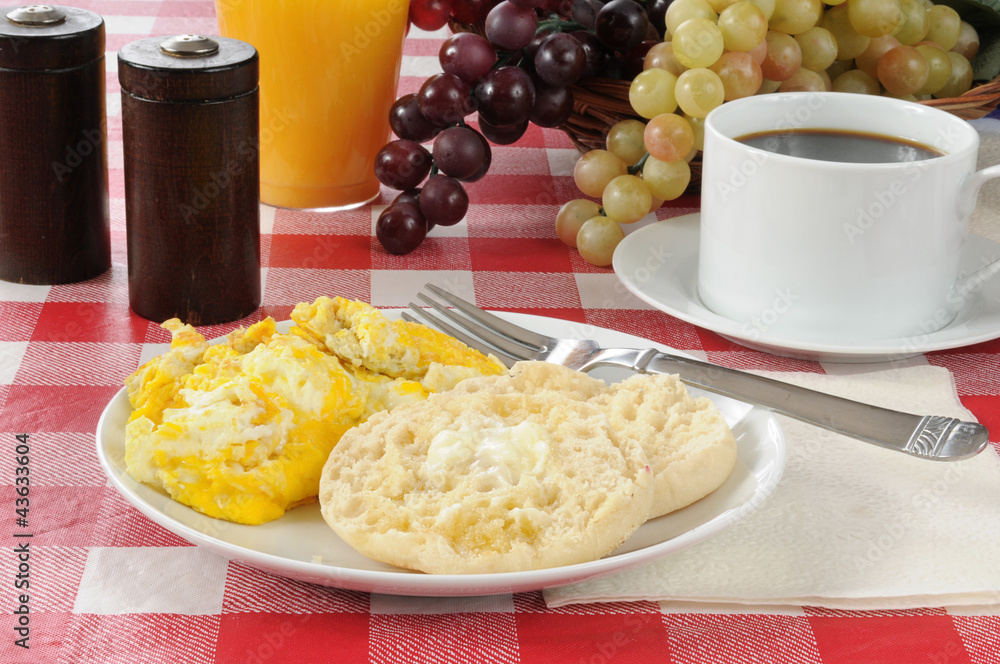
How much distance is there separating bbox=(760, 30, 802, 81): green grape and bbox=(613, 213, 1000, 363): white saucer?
0.59 ft

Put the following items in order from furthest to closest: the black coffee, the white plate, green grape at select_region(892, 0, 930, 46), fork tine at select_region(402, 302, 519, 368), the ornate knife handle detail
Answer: green grape at select_region(892, 0, 930, 46) < the black coffee < fork tine at select_region(402, 302, 519, 368) < the ornate knife handle detail < the white plate

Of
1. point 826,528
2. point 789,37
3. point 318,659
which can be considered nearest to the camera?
point 318,659

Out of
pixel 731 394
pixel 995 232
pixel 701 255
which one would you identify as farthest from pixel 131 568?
pixel 995 232

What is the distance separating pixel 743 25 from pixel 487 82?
273mm

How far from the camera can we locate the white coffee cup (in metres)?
0.85

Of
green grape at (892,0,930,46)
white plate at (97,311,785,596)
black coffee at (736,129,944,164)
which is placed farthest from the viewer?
green grape at (892,0,930,46)

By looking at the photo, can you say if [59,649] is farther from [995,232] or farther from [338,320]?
[995,232]

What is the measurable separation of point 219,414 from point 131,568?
0.11 metres

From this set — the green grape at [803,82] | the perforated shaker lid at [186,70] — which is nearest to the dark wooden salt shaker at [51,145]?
the perforated shaker lid at [186,70]

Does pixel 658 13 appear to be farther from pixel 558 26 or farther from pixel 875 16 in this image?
pixel 875 16

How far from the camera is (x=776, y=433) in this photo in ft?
2.27

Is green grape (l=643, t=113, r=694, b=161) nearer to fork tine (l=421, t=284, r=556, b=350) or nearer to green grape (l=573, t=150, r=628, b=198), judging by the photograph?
green grape (l=573, t=150, r=628, b=198)

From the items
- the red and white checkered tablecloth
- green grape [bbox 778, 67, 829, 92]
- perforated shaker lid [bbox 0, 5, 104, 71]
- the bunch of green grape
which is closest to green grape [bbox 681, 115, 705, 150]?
the bunch of green grape

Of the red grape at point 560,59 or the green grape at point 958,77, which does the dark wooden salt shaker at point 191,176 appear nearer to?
the red grape at point 560,59
